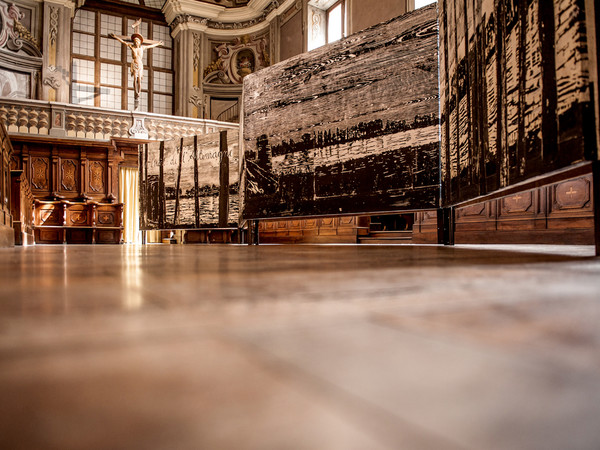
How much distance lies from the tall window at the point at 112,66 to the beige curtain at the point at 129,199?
2.32m

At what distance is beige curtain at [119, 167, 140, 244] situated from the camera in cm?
885

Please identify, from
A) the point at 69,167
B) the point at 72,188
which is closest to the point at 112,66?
the point at 69,167

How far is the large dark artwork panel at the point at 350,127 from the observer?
191 cm

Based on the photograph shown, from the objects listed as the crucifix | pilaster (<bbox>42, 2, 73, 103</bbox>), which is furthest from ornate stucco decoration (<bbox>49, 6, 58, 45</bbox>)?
the crucifix

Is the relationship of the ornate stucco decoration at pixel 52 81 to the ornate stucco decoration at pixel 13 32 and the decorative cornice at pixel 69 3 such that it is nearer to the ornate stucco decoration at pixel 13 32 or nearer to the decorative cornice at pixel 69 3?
the ornate stucco decoration at pixel 13 32

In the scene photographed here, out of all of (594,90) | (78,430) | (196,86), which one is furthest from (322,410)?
(196,86)

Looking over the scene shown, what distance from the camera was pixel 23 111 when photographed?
7789 millimetres

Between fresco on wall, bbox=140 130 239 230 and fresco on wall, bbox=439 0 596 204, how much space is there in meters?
1.86

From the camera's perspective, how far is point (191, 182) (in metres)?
3.43

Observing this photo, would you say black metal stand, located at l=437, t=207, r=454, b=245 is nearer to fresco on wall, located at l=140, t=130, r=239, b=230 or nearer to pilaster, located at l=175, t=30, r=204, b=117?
fresco on wall, located at l=140, t=130, r=239, b=230

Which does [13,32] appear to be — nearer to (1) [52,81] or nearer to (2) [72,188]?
(1) [52,81]

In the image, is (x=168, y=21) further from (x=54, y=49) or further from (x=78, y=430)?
(x=78, y=430)

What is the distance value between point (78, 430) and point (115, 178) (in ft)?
30.0

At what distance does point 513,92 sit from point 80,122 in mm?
8713
